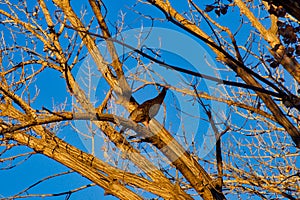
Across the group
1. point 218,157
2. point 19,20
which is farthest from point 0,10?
point 218,157

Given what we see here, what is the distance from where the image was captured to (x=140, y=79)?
4797mm

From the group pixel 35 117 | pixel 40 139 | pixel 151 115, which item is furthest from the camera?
pixel 40 139

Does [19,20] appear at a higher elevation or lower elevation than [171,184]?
→ higher

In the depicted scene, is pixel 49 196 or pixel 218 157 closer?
pixel 218 157

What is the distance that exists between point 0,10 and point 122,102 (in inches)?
83.0

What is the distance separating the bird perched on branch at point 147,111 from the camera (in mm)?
4629

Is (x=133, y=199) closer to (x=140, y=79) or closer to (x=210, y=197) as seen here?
(x=210, y=197)

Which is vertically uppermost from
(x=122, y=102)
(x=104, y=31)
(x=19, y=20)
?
(x=19, y=20)

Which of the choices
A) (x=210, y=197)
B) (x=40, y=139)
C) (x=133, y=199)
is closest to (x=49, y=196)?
(x=40, y=139)

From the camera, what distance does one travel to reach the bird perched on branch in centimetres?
463

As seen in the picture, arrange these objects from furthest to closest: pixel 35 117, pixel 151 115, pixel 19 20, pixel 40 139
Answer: pixel 19 20
pixel 40 139
pixel 151 115
pixel 35 117

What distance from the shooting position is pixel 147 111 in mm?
4672

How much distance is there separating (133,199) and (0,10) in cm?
293

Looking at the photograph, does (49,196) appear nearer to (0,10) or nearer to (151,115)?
(151,115)
